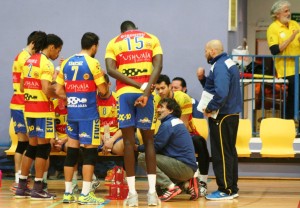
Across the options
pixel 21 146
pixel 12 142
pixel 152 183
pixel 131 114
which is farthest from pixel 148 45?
pixel 12 142

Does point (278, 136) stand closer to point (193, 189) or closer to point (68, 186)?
point (193, 189)

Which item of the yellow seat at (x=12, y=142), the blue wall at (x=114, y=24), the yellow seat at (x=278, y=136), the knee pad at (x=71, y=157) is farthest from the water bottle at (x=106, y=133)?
the blue wall at (x=114, y=24)

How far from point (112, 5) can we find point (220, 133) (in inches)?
143

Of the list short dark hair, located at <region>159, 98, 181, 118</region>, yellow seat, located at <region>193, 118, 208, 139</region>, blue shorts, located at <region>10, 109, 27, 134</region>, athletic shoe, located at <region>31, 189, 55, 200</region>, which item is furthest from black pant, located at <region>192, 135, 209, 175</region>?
blue shorts, located at <region>10, 109, 27, 134</region>

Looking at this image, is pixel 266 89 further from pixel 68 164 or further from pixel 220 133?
pixel 68 164

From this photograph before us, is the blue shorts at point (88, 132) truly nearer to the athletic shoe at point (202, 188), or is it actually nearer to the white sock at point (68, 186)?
the white sock at point (68, 186)

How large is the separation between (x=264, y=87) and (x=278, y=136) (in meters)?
1.57

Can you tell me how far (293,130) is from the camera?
33.6 feet

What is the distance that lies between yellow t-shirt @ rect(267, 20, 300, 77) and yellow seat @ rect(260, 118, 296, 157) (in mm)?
861

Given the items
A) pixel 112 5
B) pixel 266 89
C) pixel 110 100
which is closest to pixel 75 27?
pixel 112 5

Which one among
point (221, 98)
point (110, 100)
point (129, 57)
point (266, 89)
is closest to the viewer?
point (129, 57)

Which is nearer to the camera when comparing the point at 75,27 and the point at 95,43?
the point at 95,43

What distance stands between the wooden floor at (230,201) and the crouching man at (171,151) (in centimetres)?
24

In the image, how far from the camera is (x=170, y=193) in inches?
325
